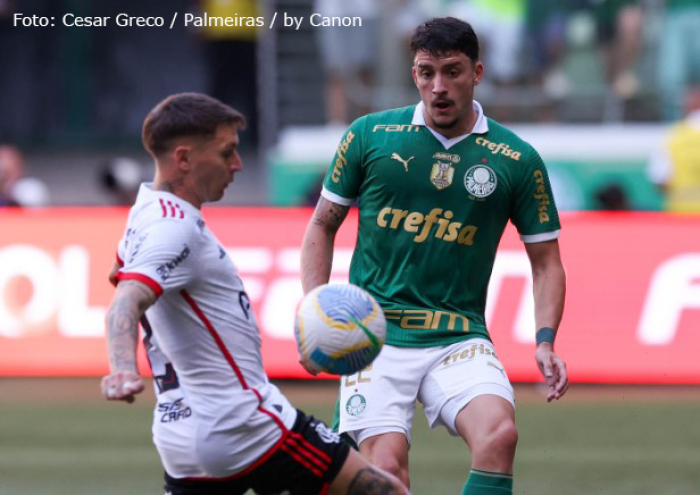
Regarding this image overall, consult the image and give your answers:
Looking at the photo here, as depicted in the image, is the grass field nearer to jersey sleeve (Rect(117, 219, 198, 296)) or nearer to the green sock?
the green sock

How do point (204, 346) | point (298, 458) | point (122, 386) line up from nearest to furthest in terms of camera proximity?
point (122, 386) < point (204, 346) < point (298, 458)

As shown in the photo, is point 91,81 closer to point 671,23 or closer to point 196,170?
point 671,23

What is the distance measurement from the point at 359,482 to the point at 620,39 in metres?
11.9

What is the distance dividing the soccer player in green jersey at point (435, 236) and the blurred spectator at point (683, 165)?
818cm

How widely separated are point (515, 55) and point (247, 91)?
4.32 m

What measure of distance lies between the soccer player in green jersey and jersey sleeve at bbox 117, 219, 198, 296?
155cm

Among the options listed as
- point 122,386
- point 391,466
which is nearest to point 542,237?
point 391,466

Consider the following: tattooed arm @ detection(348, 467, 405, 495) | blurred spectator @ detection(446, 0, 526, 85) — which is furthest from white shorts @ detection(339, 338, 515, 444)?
blurred spectator @ detection(446, 0, 526, 85)

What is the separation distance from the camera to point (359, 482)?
5.06m

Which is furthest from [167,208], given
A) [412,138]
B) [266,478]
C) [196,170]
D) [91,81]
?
[91,81]

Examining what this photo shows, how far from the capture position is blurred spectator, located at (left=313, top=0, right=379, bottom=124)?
1611 cm

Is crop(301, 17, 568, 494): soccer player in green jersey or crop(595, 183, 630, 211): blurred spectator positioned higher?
crop(301, 17, 568, 494): soccer player in green jersey

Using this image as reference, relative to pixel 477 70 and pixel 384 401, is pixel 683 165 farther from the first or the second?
pixel 384 401

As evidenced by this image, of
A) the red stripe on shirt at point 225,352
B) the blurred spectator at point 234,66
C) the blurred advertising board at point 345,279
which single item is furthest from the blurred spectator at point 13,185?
the red stripe on shirt at point 225,352
